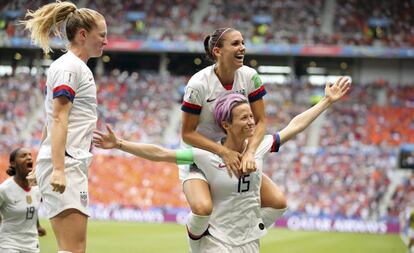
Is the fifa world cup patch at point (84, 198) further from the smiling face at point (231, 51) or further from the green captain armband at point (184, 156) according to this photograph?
the smiling face at point (231, 51)

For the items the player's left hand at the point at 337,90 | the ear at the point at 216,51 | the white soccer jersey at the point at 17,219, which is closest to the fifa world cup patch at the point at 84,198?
the ear at the point at 216,51

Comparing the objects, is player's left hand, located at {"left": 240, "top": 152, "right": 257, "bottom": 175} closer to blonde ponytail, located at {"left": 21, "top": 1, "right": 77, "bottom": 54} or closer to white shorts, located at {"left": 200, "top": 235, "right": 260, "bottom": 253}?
white shorts, located at {"left": 200, "top": 235, "right": 260, "bottom": 253}

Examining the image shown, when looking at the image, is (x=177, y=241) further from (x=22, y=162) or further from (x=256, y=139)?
(x=256, y=139)

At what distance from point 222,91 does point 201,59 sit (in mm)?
33112

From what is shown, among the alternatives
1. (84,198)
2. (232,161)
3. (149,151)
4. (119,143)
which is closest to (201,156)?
(232,161)

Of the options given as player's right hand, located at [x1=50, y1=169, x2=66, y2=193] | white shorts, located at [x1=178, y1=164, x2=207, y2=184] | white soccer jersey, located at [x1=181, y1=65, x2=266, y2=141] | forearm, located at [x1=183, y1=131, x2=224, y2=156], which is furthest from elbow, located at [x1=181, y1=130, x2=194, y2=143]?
player's right hand, located at [x1=50, y1=169, x2=66, y2=193]

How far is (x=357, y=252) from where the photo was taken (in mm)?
16969

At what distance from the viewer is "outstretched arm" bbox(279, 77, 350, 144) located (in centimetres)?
570

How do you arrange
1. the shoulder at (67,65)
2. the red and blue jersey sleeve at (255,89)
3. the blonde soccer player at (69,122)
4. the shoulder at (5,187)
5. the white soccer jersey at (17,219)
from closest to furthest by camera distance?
the blonde soccer player at (69,122) < the shoulder at (67,65) < the red and blue jersey sleeve at (255,89) < the white soccer jersey at (17,219) < the shoulder at (5,187)

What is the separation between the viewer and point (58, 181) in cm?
477

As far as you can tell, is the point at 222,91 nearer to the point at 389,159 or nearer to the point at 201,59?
the point at 389,159

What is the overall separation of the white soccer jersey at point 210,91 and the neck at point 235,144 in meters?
0.55

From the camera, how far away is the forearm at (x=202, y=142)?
530 cm

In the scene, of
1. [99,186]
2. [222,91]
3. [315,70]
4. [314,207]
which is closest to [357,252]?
[314,207]
